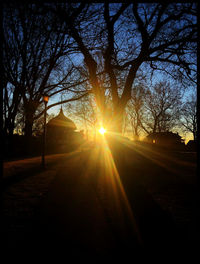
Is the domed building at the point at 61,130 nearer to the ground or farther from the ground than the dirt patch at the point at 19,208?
farther from the ground

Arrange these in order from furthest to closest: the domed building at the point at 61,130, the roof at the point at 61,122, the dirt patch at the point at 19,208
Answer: the roof at the point at 61,122 < the domed building at the point at 61,130 < the dirt patch at the point at 19,208

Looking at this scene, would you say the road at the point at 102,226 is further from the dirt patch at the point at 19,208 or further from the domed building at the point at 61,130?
the domed building at the point at 61,130

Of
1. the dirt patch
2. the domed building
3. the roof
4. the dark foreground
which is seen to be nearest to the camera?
the dark foreground

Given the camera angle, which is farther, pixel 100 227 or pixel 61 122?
pixel 61 122

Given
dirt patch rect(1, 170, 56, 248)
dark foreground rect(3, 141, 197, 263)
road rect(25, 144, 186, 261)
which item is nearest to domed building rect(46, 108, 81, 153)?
dirt patch rect(1, 170, 56, 248)

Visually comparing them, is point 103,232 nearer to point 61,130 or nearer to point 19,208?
point 19,208

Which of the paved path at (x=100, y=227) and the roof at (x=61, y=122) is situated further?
the roof at (x=61, y=122)

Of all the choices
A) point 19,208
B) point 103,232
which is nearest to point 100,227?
point 103,232

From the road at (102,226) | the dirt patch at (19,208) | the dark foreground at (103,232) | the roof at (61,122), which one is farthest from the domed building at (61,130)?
the dark foreground at (103,232)

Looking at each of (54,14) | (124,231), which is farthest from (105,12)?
(124,231)

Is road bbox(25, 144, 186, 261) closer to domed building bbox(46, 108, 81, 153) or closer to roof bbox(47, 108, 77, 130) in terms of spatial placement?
domed building bbox(46, 108, 81, 153)

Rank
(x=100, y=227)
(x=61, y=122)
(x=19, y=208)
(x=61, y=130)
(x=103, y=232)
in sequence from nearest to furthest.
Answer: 1. (x=103, y=232)
2. (x=100, y=227)
3. (x=19, y=208)
4. (x=61, y=130)
5. (x=61, y=122)

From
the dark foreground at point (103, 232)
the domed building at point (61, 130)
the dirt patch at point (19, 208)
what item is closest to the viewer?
the dark foreground at point (103, 232)

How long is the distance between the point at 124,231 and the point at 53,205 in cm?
188
